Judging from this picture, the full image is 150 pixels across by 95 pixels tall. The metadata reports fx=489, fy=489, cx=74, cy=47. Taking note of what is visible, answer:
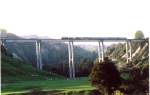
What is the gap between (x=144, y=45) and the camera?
178 metres

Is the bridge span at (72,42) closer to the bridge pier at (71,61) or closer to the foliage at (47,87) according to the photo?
the bridge pier at (71,61)

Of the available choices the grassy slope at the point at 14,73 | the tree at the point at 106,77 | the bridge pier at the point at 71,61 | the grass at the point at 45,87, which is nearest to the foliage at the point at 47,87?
the grass at the point at 45,87

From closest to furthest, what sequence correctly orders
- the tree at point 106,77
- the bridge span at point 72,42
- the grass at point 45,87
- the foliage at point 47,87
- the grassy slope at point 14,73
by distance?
the tree at point 106,77 → the foliage at point 47,87 → the grass at point 45,87 → the grassy slope at point 14,73 → the bridge span at point 72,42

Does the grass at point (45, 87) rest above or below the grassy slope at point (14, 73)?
above

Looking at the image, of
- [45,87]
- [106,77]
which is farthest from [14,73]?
[106,77]

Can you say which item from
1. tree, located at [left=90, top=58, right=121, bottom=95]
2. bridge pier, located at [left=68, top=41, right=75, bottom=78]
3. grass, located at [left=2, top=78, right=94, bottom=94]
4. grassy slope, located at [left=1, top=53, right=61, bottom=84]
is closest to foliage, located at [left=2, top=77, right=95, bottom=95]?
grass, located at [left=2, top=78, right=94, bottom=94]

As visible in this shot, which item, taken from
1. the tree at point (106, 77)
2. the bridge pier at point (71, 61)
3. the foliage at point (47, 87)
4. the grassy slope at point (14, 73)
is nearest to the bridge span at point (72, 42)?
the bridge pier at point (71, 61)

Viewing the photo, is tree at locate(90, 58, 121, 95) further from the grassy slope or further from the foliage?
the grassy slope

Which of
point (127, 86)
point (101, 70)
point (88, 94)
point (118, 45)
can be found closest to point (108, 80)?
point (101, 70)

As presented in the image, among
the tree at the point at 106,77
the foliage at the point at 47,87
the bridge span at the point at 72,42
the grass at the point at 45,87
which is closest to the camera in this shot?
the tree at the point at 106,77

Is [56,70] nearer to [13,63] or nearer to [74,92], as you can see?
[13,63]

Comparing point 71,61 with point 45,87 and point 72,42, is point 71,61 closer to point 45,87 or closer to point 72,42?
point 72,42

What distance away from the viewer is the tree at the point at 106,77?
47.0 metres

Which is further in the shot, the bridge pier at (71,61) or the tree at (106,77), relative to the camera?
the bridge pier at (71,61)
